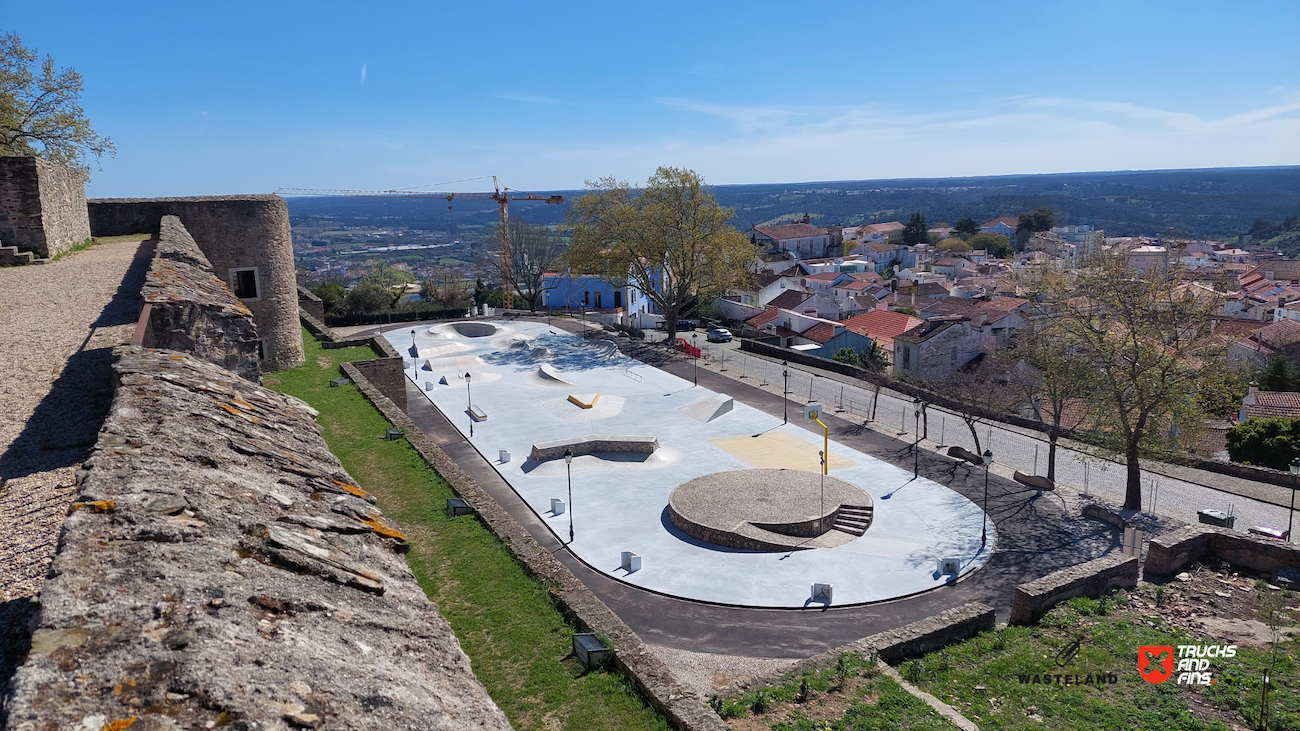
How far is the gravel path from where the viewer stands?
3.40 metres

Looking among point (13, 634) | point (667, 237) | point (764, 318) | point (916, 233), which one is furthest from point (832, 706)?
point (916, 233)

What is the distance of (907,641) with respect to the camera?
11.5 metres

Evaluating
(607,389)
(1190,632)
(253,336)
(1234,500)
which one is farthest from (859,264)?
(253,336)

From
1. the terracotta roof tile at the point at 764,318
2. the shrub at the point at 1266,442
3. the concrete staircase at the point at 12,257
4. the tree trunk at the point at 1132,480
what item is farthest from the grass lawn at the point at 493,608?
the terracotta roof tile at the point at 764,318

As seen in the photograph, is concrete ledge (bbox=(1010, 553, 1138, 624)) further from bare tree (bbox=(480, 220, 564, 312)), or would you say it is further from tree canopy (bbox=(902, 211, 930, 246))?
tree canopy (bbox=(902, 211, 930, 246))

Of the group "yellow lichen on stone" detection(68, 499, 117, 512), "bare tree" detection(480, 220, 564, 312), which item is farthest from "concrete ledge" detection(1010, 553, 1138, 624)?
"bare tree" detection(480, 220, 564, 312)

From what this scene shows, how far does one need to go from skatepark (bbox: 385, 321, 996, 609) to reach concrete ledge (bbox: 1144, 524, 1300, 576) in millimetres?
3224

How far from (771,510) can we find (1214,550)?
9.04 meters

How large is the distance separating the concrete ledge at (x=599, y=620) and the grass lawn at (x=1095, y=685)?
131 cm

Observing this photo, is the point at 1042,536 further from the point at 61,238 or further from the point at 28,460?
the point at 61,238

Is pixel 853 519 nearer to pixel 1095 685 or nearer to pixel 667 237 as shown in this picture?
pixel 1095 685

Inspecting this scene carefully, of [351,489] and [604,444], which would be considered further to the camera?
[604,444]

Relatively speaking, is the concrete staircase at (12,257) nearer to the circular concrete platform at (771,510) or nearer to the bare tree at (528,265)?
the circular concrete platform at (771,510)

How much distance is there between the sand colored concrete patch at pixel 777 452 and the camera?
2222 centimetres
